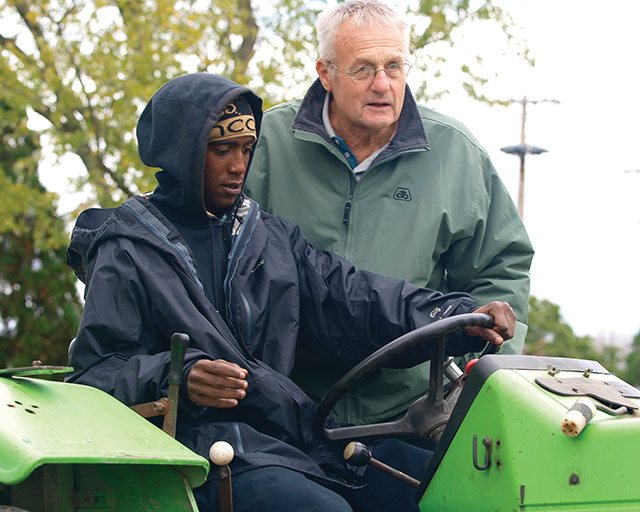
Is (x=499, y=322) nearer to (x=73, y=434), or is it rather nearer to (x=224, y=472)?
(x=224, y=472)

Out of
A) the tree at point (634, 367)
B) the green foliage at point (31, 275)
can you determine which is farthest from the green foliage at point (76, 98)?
the tree at point (634, 367)

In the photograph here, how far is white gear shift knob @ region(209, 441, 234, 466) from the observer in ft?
7.77

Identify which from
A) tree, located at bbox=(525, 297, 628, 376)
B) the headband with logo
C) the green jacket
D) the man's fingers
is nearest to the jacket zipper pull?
the green jacket

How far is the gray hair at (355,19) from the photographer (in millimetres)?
3584

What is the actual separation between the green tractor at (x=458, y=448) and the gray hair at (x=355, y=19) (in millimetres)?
1489

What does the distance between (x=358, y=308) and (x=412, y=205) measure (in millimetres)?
628

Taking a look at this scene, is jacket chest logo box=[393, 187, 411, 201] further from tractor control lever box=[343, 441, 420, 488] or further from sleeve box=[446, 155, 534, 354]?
tractor control lever box=[343, 441, 420, 488]

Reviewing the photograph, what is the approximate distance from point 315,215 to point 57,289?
10447 millimetres

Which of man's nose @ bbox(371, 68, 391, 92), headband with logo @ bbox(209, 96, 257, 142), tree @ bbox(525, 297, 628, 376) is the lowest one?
tree @ bbox(525, 297, 628, 376)

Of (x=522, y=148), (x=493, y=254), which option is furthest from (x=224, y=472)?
(x=522, y=148)

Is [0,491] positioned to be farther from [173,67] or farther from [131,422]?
[173,67]

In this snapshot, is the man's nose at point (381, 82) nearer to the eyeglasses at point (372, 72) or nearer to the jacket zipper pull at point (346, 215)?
the eyeglasses at point (372, 72)

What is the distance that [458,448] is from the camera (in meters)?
2.29

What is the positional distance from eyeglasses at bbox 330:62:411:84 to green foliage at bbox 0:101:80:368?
9938mm
